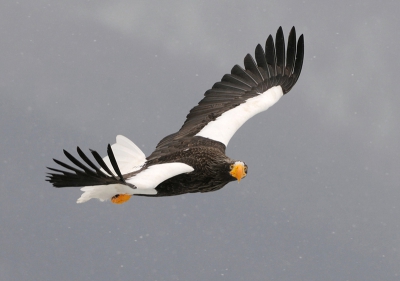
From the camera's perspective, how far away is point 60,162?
11.9m

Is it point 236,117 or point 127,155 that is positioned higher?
point 236,117

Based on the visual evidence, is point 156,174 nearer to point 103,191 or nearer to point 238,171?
point 103,191

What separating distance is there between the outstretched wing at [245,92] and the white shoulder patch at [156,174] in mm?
1307

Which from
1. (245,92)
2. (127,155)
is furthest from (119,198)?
(245,92)

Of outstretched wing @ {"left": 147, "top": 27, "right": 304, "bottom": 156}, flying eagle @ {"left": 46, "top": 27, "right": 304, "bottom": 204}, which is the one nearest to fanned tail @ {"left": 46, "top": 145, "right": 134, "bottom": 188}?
flying eagle @ {"left": 46, "top": 27, "right": 304, "bottom": 204}

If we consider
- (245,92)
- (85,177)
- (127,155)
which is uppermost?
(245,92)

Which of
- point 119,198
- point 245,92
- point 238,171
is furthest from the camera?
point 245,92

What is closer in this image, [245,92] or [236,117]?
[236,117]

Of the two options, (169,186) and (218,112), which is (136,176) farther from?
(218,112)

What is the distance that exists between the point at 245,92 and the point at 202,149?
2.22 metres

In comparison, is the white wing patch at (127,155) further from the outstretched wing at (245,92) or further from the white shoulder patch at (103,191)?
the white shoulder patch at (103,191)

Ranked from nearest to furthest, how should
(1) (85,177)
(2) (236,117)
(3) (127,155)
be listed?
(1) (85,177) → (3) (127,155) → (2) (236,117)

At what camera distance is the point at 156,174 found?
1351cm

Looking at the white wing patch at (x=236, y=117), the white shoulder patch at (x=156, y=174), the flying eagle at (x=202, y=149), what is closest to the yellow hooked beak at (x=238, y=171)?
the flying eagle at (x=202, y=149)
